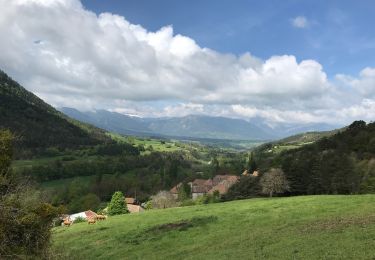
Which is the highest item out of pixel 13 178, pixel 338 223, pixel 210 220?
pixel 13 178

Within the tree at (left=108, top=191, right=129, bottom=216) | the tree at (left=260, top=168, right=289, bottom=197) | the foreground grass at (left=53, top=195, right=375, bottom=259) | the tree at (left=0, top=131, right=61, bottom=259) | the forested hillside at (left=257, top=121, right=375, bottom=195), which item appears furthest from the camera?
the tree at (left=108, top=191, right=129, bottom=216)

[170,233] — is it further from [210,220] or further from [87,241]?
[87,241]

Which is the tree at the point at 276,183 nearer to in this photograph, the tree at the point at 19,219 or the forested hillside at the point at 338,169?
the forested hillside at the point at 338,169

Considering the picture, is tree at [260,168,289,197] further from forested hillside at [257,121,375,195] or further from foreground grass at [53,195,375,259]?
foreground grass at [53,195,375,259]

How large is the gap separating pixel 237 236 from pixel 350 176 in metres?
56.1

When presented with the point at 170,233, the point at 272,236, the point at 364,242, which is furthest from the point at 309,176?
the point at 364,242

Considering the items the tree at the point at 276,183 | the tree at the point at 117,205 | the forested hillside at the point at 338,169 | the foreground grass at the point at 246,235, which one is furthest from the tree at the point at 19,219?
the tree at the point at 117,205

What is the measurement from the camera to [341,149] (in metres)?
95.6

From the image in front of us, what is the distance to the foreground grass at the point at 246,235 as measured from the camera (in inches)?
1030

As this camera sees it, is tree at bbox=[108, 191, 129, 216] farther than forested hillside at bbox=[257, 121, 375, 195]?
Yes

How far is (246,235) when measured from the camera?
34.6 meters

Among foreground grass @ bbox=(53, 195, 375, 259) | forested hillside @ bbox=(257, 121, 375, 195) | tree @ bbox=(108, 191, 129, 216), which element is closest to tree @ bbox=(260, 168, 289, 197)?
forested hillside @ bbox=(257, 121, 375, 195)

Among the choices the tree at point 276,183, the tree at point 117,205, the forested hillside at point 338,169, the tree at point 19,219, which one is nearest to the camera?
the tree at point 19,219

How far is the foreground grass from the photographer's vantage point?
2617cm
